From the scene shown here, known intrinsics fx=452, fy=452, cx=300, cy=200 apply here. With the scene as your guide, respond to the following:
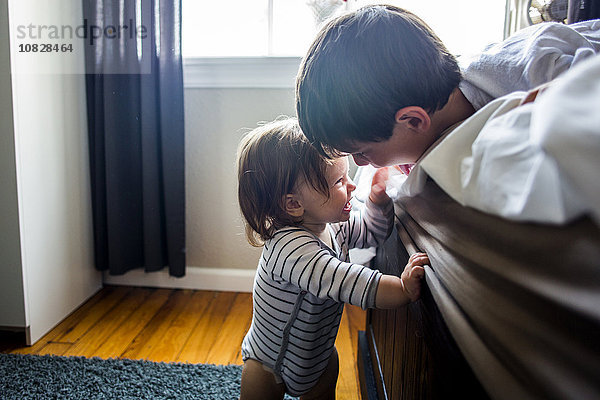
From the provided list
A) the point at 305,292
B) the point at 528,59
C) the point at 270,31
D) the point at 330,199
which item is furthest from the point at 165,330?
the point at 528,59

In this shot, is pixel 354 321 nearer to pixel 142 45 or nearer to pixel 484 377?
pixel 142 45

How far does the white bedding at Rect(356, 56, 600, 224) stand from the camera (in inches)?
9.8

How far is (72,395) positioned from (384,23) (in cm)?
110

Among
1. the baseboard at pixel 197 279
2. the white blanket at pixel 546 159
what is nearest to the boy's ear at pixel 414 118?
the white blanket at pixel 546 159

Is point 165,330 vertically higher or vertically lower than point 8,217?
lower

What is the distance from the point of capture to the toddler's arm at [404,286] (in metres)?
0.55

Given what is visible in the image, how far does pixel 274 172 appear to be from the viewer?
81 centimetres

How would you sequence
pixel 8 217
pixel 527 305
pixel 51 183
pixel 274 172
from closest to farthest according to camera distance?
1. pixel 527 305
2. pixel 274 172
3. pixel 8 217
4. pixel 51 183

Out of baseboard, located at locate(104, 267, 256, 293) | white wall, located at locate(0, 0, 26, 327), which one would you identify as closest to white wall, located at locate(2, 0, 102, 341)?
white wall, located at locate(0, 0, 26, 327)

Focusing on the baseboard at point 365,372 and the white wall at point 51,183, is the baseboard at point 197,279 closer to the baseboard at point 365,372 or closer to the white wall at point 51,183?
the white wall at point 51,183

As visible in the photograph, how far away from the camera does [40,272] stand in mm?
1383

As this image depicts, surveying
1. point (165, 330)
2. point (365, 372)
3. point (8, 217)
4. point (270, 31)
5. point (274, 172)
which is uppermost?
point (270, 31)

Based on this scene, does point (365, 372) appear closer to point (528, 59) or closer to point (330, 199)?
point (330, 199)

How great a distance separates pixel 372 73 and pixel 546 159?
40 cm
